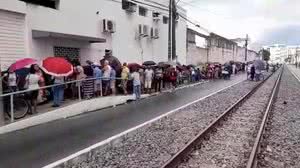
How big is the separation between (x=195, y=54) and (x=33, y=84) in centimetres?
3781

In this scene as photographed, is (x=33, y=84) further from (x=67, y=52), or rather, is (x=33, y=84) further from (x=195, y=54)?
(x=195, y=54)

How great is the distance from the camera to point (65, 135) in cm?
1195

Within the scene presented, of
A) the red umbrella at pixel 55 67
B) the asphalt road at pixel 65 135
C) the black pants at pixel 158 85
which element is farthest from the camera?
the black pants at pixel 158 85

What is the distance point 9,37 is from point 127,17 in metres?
13.5

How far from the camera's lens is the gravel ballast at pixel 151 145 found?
29.9 ft

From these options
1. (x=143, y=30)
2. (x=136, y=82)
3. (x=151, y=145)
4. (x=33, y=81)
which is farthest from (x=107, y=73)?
(x=143, y=30)

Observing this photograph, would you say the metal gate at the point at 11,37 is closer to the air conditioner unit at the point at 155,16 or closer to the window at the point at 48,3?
the window at the point at 48,3

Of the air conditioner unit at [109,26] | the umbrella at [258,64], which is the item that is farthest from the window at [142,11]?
the umbrella at [258,64]

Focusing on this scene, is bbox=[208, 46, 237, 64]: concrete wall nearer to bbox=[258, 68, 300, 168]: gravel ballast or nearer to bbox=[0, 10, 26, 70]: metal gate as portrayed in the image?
bbox=[258, 68, 300, 168]: gravel ballast

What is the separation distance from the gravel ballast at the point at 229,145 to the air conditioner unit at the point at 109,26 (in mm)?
11435


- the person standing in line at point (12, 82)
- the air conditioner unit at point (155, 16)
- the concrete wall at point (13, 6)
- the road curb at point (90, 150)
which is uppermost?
the air conditioner unit at point (155, 16)

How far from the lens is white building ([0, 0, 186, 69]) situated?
58.0 ft

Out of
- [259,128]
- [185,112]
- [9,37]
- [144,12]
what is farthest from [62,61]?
[144,12]

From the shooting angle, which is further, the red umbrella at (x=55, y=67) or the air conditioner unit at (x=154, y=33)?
the air conditioner unit at (x=154, y=33)
